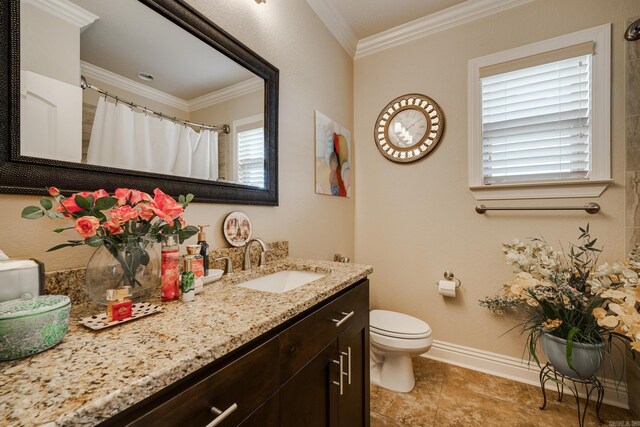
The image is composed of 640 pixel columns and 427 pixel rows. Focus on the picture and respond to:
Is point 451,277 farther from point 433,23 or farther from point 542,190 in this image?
point 433,23

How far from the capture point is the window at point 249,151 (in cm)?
133

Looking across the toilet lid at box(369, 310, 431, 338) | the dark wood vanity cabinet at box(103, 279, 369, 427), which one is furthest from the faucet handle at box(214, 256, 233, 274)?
the toilet lid at box(369, 310, 431, 338)

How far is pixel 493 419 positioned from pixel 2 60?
2.49 metres

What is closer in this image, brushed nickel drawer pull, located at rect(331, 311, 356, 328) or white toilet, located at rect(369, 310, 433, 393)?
brushed nickel drawer pull, located at rect(331, 311, 356, 328)

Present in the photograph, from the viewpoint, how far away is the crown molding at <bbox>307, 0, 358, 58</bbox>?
1.95 metres

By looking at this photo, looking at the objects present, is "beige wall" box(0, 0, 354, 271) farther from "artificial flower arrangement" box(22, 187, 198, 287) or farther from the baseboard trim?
the baseboard trim

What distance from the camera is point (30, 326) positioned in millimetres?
479

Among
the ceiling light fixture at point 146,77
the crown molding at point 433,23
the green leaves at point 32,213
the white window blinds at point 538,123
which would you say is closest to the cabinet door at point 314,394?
the green leaves at point 32,213

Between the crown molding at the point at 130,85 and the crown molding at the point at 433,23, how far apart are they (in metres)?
1.93

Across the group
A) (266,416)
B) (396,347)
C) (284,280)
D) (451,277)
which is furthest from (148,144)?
(451,277)

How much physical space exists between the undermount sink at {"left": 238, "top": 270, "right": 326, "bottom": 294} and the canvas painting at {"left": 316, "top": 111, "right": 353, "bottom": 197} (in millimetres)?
739

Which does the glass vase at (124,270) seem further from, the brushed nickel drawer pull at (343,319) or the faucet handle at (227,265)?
the brushed nickel drawer pull at (343,319)

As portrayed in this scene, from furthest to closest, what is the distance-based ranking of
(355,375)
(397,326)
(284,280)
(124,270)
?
(397,326)
(284,280)
(355,375)
(124,270)

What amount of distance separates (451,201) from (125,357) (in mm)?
2144
